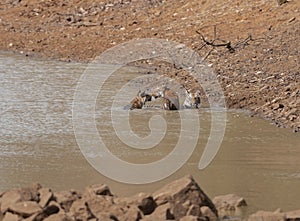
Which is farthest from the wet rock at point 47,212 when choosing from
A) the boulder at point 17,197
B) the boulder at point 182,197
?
the boulder at point 182,197

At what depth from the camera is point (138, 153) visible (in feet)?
31.3

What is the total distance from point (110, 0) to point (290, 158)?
43.0ft

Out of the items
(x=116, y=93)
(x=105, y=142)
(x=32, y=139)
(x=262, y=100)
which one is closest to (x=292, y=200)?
(x=105, y=142)

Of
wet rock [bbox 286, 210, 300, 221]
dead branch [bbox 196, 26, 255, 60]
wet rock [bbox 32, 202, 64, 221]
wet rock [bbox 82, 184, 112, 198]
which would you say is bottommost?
wet rock [bbox 286, 210, 300, 221]

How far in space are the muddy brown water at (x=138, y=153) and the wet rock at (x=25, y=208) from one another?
164 centimetres

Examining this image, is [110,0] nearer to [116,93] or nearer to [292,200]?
[116,93]

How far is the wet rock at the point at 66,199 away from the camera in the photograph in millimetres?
6572

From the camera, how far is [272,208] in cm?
748

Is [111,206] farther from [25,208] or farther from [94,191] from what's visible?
[25,208]

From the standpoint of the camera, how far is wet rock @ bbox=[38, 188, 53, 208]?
649cm

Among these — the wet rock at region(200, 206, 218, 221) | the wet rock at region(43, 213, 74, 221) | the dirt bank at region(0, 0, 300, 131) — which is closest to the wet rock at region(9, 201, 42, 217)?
the wet rock at region(43, 213, 74, 221)

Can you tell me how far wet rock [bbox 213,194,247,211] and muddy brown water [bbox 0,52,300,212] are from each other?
0.55ft

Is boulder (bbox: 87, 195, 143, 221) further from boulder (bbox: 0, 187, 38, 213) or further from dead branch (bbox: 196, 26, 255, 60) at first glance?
dead branch (bbox: 196, 26, 255, 60)

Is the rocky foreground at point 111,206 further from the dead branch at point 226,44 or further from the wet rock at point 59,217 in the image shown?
the dead branch at point 226,44
